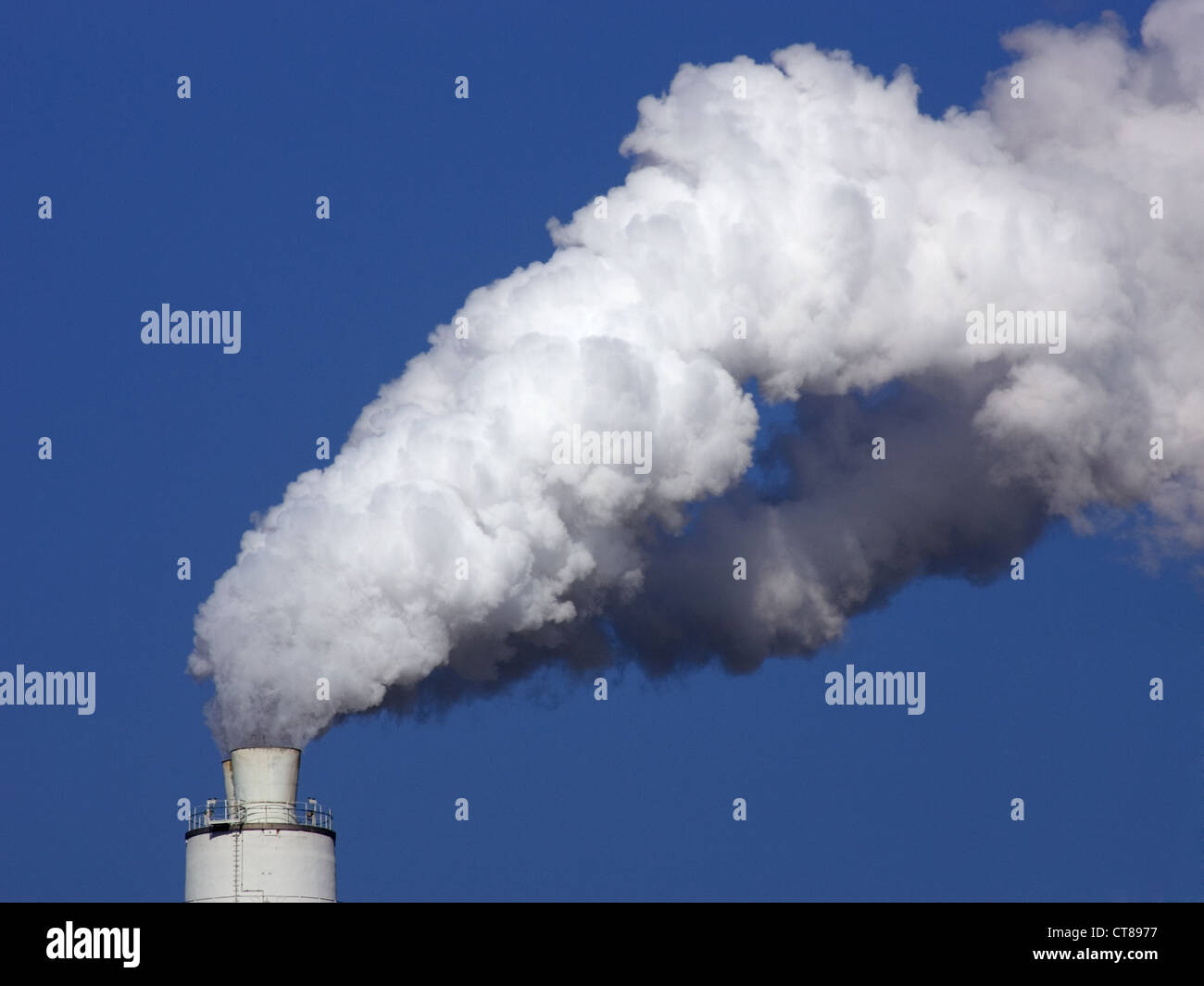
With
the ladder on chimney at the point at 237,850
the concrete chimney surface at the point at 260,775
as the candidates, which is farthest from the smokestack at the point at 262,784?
the ladder on chimney at the point at 237,850

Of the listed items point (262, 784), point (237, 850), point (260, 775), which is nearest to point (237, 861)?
point (237, 850)

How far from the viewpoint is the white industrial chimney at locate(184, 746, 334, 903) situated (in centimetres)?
8506

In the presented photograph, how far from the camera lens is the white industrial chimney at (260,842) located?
3349 inches

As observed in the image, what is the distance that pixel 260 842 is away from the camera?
280 feet

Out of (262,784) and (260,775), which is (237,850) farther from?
(260,775)

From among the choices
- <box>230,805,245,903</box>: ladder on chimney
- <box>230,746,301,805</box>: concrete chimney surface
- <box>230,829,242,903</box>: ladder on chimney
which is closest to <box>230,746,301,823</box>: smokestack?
<box>230,746,301,805</box>: concrete chimney surface

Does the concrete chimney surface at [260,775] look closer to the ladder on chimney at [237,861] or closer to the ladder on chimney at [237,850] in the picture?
the ladder on chimney at [237,850]

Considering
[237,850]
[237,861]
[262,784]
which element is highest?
[262,784]

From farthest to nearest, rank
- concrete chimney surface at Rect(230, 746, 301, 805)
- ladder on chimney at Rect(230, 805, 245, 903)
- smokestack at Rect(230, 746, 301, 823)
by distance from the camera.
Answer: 1. concrete chimney surface at Rect(230, 746, 301, 805)
2. smokestack at Rect(230, 746, 301, 823)
3. ladder on chimney at Rect(230, 805, 245, 903)

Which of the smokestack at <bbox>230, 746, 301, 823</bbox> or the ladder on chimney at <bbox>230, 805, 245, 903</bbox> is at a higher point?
the smokestack at <bbox>230, 746, 301, 823</bbox>

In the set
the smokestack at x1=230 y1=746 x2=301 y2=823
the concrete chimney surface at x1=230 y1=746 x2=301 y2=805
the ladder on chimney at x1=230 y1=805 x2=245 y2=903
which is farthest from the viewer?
the concrete chimney surface at x1=230 y1=746 x2=301 y2=805

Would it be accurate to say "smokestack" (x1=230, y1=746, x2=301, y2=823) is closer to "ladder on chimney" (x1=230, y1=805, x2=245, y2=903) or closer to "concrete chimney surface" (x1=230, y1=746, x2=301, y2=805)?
"concrete chimney surface" (x1=230, y1=746, x2=301, y2=805)
